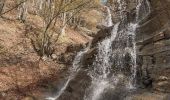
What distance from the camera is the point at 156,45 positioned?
1700 centimetres

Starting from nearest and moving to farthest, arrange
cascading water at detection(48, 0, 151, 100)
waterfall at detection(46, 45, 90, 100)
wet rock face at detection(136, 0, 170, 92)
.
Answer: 1. wet rock face at detection(136, 0, 170, 92)
2. cascading water at detection(48, 0, 151, 100)
3. waterfall at detection(46, 45, 90, 100)

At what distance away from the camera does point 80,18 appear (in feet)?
145

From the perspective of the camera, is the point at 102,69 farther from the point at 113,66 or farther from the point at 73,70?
the point at 73,70

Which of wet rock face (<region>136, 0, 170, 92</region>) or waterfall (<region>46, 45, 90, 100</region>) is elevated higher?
wet rock face (<region>136, 0, 170, 92</region>)

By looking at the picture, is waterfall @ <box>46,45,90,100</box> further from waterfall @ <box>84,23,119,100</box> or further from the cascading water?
waterfall @ <box>84,23,119,100</box>

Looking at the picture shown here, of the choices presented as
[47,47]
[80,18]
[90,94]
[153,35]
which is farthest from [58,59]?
[80,18]

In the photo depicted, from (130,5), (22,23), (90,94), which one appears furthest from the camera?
(130,5)

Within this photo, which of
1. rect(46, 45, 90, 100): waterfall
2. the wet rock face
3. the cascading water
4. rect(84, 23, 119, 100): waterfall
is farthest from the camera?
rect(46, 45, 90, 100): waterfall

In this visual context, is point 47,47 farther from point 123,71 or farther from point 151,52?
point 151,52

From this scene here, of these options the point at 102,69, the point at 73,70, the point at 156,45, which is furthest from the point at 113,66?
the point at 73,70

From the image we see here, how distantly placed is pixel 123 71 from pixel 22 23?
1595 centimetres

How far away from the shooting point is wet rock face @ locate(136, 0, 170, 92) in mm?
15680

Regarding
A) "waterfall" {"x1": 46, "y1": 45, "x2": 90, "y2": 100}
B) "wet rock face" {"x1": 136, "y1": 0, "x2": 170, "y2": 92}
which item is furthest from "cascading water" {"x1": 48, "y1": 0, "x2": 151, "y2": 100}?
"wet rock face" {"x1": 136, "y1": 0, "x2": 170, "y2": 92}

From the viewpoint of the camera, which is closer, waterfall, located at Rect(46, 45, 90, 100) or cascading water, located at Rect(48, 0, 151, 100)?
cascading water, located at Rect(48, 0, 151, 100)
